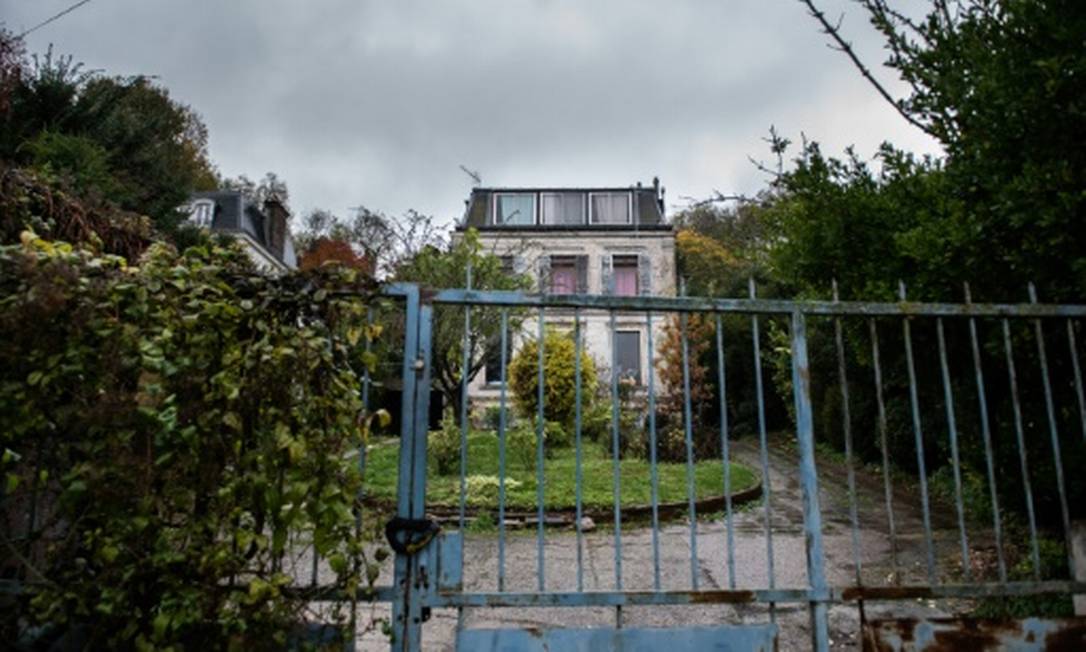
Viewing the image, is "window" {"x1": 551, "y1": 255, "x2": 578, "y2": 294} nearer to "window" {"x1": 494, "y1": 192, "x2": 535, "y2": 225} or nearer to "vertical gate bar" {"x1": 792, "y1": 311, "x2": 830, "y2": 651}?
"window" {"x1": 494, "y1": 192, "x2": 535, "y2": 225}

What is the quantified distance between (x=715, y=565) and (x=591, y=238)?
17095 mm

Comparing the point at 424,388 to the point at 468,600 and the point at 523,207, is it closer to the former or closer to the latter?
the point at 468,600

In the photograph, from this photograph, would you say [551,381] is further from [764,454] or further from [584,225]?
[584,225]

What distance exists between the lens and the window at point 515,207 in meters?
22.3

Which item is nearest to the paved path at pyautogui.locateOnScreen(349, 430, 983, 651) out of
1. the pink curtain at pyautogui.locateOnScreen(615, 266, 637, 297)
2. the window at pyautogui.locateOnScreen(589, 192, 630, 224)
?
the pink curtain at pyautogui.locateOnScreen(615, 266, 637, 297)

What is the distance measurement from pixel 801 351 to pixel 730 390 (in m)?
19.0

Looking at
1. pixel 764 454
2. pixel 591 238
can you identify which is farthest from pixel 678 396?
pixel 764 454

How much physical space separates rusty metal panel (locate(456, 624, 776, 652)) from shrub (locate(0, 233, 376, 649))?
0.57 m

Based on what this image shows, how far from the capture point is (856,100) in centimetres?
477

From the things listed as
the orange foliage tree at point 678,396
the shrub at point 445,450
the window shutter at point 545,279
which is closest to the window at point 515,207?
the window shutter at point 545,279

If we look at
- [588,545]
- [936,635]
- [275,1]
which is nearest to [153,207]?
[275,1]

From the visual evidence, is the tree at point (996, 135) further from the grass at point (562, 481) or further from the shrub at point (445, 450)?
the shrub at point (445, 450)

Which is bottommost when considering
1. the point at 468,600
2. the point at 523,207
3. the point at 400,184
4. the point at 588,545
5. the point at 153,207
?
the point at 588,545

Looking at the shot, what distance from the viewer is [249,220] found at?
24.6 metres
